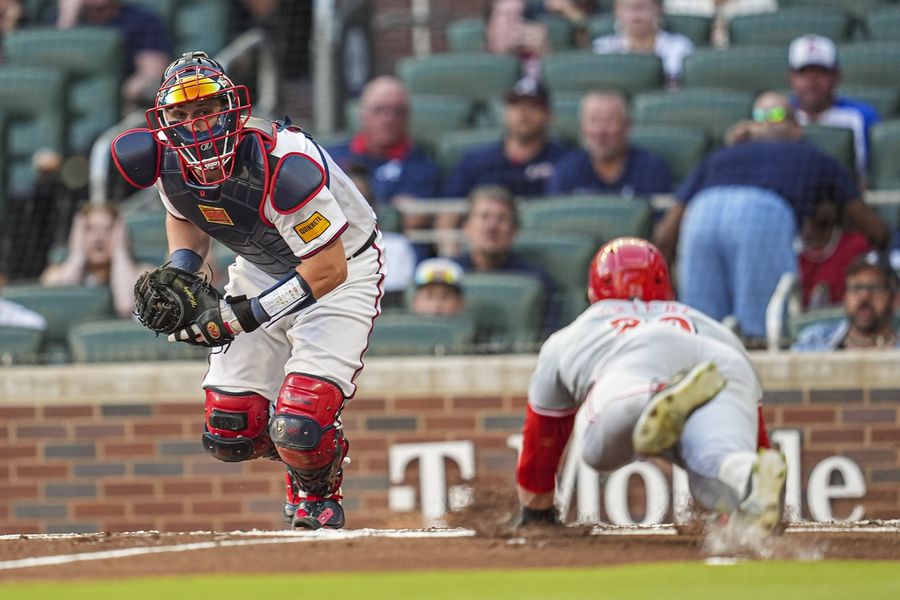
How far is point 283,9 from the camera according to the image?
12156 mm

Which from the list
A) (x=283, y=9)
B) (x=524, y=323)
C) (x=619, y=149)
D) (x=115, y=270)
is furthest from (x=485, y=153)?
(x=283, y=9)

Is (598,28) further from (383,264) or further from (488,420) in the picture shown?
(383,264)

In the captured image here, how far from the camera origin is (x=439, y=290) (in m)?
8.37

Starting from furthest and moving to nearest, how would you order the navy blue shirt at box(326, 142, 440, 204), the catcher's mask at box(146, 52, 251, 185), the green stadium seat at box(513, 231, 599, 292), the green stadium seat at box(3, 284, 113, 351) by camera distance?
the navy blue shirt at box(326, 142, 440, 204) → the green stadium seat at box(3, 284, 113, 351) → the green stadium seat at box(513, 231, 599, 292) → the catcher's mask at box(146, 52, 251, 185)

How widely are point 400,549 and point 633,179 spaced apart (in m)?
4.62

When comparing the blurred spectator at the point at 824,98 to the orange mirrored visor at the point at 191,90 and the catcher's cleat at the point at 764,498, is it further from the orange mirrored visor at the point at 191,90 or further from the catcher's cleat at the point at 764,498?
the orange mirrored visor at the point at 191,90

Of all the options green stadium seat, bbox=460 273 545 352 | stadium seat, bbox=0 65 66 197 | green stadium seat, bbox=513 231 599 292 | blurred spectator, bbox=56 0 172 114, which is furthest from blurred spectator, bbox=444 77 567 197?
stadium seat, bbox=0 65 66 197

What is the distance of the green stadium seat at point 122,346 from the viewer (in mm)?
8500

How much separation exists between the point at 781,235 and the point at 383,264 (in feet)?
9.50

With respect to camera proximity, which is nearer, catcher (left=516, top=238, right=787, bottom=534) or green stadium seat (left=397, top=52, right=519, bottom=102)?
catcher (left=516, top=238, right=787, bottom=534)

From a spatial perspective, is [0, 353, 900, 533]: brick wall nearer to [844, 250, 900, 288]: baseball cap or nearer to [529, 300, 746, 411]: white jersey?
[844, 250, 900, 288]: baseball cap

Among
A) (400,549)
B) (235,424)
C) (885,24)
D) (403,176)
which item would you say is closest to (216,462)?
(403,176)

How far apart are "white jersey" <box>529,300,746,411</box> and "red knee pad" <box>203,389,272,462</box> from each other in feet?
3.45

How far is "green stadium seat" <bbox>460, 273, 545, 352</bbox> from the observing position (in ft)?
27.6
